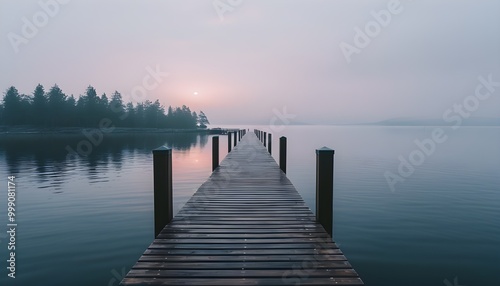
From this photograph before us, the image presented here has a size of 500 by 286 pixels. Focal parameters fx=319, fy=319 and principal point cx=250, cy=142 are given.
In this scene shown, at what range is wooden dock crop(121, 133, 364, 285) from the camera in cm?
382

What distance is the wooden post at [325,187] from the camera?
19.0 ft

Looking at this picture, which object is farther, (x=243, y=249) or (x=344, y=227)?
(x=344, y=227)

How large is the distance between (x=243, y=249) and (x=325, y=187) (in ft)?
6.69

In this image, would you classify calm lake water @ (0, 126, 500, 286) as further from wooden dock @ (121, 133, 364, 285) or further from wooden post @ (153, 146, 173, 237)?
wooden dock @ (121, 133, 364, 285)

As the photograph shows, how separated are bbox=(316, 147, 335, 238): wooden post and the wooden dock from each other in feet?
0.78

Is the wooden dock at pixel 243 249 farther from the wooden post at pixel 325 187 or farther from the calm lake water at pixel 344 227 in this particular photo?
the calm lake water at pixel 344 227

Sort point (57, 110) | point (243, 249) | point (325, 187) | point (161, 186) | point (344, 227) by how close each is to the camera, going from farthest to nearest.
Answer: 1. point (57, 110)
2. point (344, 227)
3. point (325, 187)
4. point (161, 186)
5. point (243, 249)

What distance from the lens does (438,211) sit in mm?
12172

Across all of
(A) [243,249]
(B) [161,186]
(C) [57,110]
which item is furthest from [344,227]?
(C) [57,110]

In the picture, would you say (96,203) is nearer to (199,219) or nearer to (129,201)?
(129,201)

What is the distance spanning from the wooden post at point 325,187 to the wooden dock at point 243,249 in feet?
0.78

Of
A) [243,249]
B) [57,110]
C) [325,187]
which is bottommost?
[243,249]

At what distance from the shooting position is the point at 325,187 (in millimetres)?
5832

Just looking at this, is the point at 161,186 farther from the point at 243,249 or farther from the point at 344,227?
the point at 344,227
